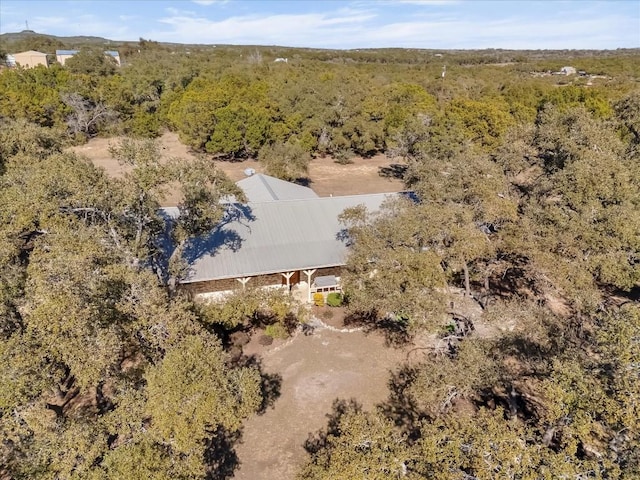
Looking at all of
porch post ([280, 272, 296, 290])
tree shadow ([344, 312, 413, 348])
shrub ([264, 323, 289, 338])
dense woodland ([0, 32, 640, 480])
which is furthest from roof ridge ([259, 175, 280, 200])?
shrub ([264, 323, 289, 338])

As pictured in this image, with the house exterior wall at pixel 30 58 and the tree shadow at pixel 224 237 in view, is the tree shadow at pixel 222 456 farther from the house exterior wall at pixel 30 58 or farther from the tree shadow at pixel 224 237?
the house exterior wall at pixel 30 58

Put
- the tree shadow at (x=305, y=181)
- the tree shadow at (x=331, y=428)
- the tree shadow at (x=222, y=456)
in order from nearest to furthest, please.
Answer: the tree shadow at (x=222, y=456) → the tree shadow at (x=331, y=428) → the tree shadow at (x=305, y=181)

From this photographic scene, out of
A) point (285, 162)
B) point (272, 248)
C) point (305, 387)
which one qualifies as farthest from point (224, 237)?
point (285, 162)

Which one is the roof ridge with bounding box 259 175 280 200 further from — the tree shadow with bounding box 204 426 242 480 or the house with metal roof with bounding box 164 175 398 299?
the tree shadow with bounding box 204 426 242 480

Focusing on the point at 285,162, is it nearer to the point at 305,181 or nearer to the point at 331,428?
the point at 305,181

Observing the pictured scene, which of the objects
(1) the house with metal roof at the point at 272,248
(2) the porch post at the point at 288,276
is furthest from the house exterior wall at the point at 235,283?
(2) the porch post at the point at 288,276

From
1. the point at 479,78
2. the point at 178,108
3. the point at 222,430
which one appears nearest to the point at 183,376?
the point at 222,430
